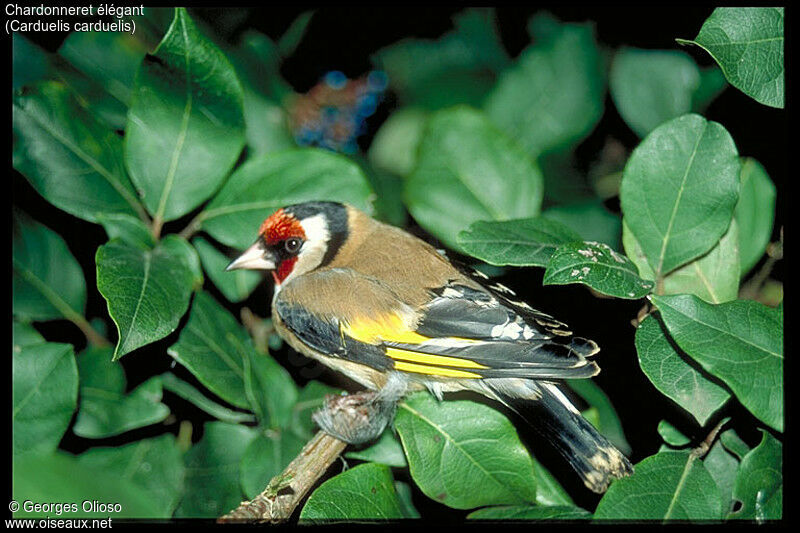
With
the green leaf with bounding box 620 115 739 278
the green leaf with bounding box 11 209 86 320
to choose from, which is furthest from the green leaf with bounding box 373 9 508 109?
the green leaf with bounding box 11 209 86 320

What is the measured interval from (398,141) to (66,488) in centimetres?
250

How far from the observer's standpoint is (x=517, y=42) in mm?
3412

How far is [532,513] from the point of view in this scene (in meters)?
1.73

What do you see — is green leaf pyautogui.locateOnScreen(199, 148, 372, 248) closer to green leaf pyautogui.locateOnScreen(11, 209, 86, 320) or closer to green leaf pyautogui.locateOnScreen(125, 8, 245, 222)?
green leaf pyautogui.locateOnScreen(125, 8, 245, 222)

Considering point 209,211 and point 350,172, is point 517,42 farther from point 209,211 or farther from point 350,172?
point 209,211

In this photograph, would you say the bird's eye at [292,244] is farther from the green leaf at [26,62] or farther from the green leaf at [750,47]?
the green leaf at [750,47]

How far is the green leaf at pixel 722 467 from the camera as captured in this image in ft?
5.90

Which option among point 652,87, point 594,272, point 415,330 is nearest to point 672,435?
point 594,272

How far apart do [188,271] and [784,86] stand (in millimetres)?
1757

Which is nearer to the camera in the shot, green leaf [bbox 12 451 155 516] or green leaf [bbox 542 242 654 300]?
green leaf [bbox 12 451 155 516]

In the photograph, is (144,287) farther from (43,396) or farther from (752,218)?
(752,218)

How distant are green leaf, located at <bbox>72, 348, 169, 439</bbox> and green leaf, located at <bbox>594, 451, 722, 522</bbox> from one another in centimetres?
142

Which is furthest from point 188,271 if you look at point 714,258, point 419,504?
point 714,258

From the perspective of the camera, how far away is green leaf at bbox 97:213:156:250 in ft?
7.07
